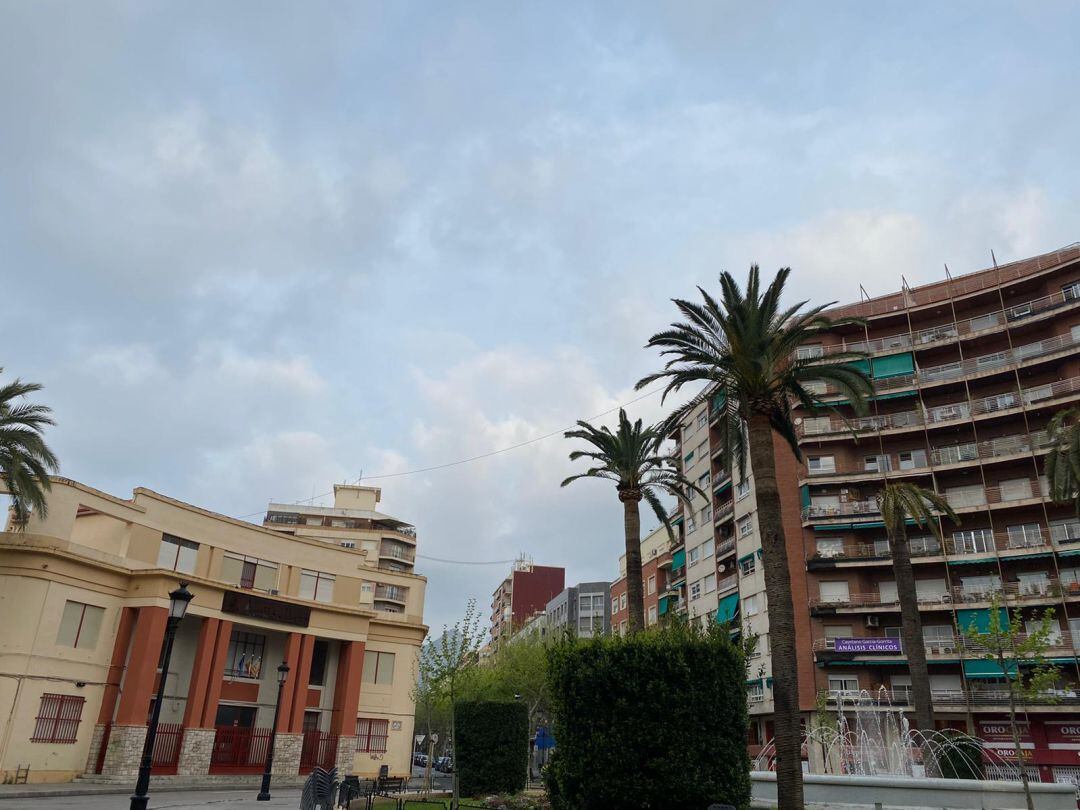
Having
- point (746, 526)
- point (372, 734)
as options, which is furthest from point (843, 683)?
point (372, 734)

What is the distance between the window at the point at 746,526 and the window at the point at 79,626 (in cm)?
3963

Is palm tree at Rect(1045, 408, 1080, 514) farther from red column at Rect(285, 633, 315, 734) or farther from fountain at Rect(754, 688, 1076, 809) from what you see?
red column at Rect(285, 633, 315, 734)

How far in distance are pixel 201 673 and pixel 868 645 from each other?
3717 cm

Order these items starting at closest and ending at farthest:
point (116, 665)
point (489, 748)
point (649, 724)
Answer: point (649, 724) < point (489, 748) < point (116, 665)

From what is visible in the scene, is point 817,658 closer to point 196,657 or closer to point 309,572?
point 309,572

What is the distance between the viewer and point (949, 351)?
168ft

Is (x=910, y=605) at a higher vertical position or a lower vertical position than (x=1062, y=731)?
higher

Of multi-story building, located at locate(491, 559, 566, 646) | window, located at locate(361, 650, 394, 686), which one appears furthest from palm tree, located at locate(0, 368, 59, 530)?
multi-story building, located at locate(491, 559, 566, 646)

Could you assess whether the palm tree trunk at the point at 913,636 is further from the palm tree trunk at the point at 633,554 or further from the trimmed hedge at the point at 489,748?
the trimmed hedge at the point at 489,748

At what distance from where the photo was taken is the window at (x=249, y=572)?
130ft

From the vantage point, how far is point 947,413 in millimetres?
49562

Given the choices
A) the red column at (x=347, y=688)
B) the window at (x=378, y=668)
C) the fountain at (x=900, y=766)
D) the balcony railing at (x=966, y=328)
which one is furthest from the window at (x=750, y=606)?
the red column at (x=347, y=688)

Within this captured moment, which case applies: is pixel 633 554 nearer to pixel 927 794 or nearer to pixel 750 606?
pixel 927 794


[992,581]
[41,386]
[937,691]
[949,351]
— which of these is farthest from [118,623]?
[949,351]
